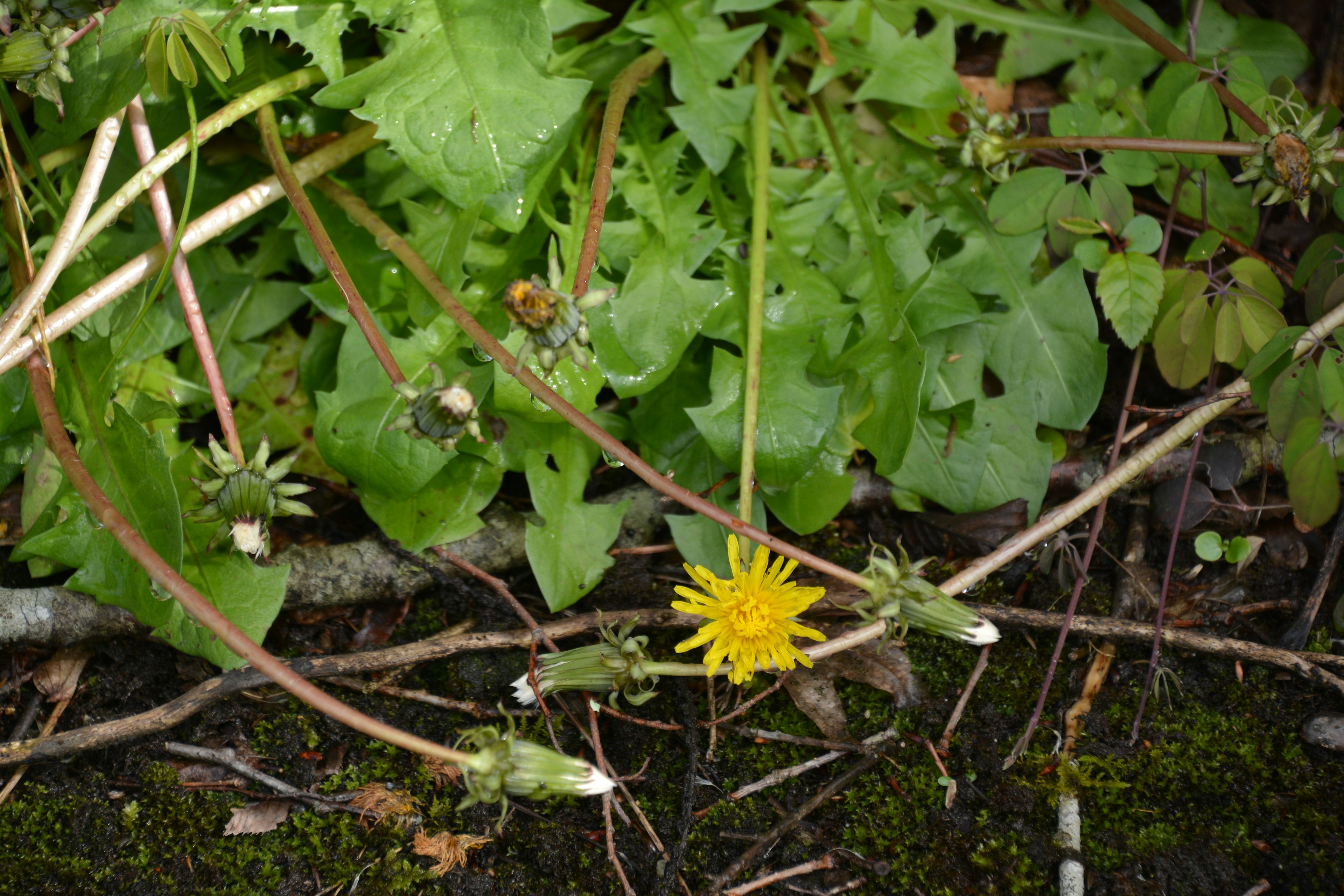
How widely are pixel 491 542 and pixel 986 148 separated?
165 centimetres

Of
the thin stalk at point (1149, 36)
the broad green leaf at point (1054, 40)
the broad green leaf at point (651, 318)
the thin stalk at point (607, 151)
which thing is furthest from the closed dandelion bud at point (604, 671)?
the broad green leaf at point (1054, 40)

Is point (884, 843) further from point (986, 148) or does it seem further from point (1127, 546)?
point (986, 148)

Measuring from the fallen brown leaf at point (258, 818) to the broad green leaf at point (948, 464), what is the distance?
160 centimetres

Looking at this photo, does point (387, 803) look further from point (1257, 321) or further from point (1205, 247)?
point (1205, 247)

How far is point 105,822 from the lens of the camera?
1.76 meters

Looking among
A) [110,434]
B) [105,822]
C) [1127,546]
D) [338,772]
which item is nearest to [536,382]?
[338,772]

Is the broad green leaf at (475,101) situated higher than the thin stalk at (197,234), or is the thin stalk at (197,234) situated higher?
the broad green leaf at (475,101)

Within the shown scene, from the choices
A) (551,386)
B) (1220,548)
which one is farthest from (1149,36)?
(551,386)

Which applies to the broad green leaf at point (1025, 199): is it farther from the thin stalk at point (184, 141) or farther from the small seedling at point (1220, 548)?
the thin stalk at point (184, 141)

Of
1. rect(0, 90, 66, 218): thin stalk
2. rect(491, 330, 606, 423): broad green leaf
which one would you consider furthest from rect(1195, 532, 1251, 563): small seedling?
rect(0, 90, 66, 218): thin stalk

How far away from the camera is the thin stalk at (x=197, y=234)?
1.90m

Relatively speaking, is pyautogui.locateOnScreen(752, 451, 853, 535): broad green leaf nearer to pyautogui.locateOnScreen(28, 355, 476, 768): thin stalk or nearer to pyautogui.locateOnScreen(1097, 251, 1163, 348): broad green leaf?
pyautogui.locateOnScreen(1097, 251, 1163, 348): broad green leaf

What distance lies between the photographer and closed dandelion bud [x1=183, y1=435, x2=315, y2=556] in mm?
1657

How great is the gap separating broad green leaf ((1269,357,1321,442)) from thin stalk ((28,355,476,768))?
1.84m
